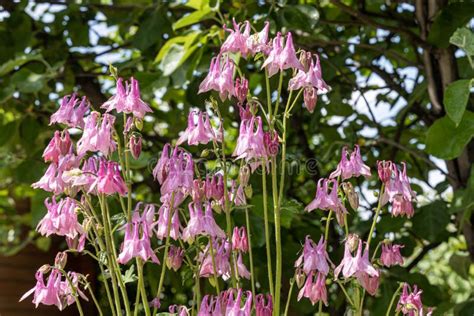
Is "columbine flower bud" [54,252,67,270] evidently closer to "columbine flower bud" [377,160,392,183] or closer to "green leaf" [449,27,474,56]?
"columbine flower bud" [377,160,392,183]

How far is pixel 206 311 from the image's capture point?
0.82 meters

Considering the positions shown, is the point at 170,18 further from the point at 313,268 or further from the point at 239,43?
the point at 313,268

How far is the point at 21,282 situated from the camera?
2053 millimetres

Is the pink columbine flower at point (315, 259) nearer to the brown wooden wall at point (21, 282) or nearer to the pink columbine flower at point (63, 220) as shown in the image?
the pink columbine flower at point (63, 220)

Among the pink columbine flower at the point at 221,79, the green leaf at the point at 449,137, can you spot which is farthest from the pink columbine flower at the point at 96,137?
the green leaf at the point at 449,137

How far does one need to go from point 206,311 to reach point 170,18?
3.61 ft

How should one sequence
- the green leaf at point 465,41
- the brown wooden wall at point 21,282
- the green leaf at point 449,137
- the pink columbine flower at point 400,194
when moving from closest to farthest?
the pink columbine flower at point 400,194 < the green leaf at point 465,41 < the green leaf at point 449,137 < the brown wooden wall at point 21,282

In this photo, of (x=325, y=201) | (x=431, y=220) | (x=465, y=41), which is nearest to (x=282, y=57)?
(x=325, y=201)

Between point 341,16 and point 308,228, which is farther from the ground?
point 341,16

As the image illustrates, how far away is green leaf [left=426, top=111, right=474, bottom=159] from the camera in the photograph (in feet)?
4.11

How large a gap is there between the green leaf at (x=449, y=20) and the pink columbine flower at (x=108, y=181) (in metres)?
0.83

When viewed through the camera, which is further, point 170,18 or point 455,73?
point 170,18

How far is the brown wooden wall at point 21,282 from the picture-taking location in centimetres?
201

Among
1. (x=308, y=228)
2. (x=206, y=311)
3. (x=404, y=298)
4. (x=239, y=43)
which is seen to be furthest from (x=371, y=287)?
(x=308, y=228)
